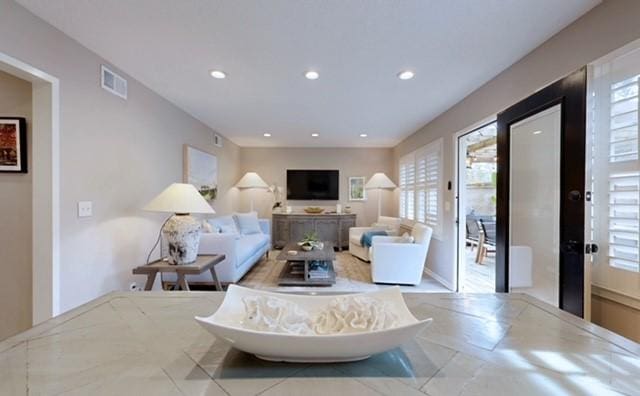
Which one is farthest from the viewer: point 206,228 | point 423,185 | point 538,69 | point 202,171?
point 423,185

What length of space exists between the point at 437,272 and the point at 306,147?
401 centimetres

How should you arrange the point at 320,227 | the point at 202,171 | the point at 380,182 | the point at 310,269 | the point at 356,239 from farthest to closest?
the point at 320,227 → the point at 380,182 → the point at 356,239 → the point at 202,171 → the point at 310,269

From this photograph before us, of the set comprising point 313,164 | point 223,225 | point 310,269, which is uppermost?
point 313,164

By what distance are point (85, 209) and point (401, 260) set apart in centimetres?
354

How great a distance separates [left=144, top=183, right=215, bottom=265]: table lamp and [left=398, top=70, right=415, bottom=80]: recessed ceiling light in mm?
2311

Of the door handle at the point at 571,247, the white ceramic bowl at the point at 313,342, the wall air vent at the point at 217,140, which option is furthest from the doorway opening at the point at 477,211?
the wall air vent at the point at 217,140

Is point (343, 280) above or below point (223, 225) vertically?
below

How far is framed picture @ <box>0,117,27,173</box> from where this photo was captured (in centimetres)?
220

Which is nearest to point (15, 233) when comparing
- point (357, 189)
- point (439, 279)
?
point (439, 279)

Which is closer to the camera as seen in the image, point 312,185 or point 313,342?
point 313,342

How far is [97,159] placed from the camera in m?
2.61

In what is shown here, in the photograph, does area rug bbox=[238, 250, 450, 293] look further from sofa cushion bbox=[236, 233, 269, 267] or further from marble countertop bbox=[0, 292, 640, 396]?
marble countertop bbox=[0, 292, 640, 396]

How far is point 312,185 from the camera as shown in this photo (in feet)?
22.9

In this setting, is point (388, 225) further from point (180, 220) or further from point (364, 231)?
point (180, 220)
